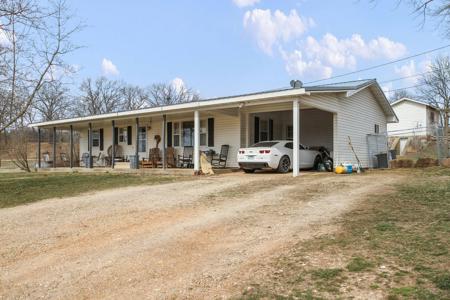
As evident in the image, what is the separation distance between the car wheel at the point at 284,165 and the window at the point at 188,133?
246 inches

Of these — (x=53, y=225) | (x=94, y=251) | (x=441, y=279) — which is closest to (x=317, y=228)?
(x=441, y=279)

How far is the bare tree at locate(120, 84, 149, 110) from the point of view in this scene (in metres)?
63.0

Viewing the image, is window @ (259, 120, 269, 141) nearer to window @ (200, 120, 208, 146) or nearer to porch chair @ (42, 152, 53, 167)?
window @ (200, 120, 208, 146)

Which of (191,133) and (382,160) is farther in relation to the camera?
(191,133)

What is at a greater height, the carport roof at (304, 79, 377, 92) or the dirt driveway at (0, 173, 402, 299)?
the carport roof at (304, 79, 377, 92)

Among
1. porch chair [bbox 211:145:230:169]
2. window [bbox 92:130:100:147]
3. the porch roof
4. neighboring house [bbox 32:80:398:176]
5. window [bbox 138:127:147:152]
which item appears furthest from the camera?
window [bbox 92:130:100:147]

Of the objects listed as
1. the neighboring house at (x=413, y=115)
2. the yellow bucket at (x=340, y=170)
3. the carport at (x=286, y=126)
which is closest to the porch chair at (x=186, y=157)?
the carport at (x=286, y=126)

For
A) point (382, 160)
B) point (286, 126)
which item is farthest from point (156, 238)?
point (286, 126)

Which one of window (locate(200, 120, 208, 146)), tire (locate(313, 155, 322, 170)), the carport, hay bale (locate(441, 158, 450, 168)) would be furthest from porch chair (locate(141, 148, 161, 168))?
hay bale (locate(441, 158, 450, 168))

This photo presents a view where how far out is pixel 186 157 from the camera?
757 inches

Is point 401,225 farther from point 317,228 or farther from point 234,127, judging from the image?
point 234,127

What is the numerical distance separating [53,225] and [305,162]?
10.6 metres

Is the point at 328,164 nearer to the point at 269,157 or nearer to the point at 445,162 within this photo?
the point at 269,157

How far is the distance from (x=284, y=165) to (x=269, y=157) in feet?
3.25
